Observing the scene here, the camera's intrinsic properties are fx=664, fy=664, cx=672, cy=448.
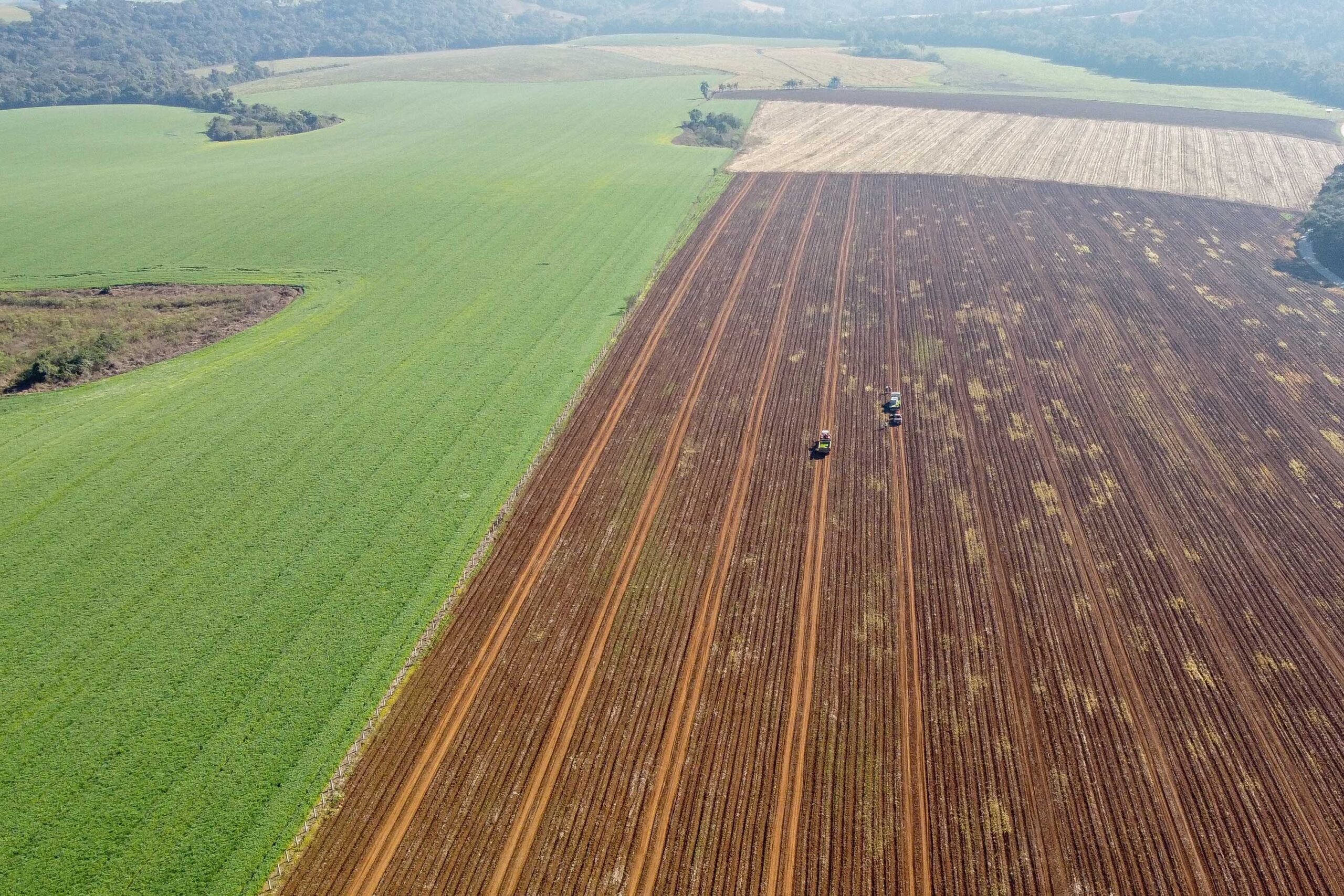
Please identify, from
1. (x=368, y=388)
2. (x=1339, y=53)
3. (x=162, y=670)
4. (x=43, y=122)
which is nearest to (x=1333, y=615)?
(x=162, y=670)

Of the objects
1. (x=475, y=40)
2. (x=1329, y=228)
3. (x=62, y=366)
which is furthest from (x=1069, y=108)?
(x=475, y=40)

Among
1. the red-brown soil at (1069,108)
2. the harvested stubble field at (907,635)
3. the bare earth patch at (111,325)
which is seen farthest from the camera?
the red-brown soil at (1069,108)

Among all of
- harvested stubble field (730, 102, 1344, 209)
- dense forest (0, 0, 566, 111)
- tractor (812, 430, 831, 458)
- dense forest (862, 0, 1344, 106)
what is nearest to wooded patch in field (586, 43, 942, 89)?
dense forest (862, 0, 1344, 106)

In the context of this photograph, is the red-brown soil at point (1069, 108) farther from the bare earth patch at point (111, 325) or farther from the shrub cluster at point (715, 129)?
the bare earth patch at point (111, 325)

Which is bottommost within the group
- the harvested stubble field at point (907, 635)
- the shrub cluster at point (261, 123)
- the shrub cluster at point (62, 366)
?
the harvested stubble field at point (907, 635)

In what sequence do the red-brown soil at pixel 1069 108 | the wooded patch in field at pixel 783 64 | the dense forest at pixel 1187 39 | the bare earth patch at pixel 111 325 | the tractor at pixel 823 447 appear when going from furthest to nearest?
the wooded patch in field at pixel 783 64
the dense forest at pixel 1187 39
the red-brown soil at pixel 1069 108
the bare earth patch at pixel 111 325
the tractor at pixel 823 447

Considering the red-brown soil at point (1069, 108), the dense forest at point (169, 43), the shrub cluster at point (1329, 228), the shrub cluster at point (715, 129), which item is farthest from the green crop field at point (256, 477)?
the dense forest at point (169, 43)

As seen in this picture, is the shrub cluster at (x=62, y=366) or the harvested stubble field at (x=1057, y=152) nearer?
the shrub cluster at (x=62, y=366)

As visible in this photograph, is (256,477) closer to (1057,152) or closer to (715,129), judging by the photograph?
(715,129)
